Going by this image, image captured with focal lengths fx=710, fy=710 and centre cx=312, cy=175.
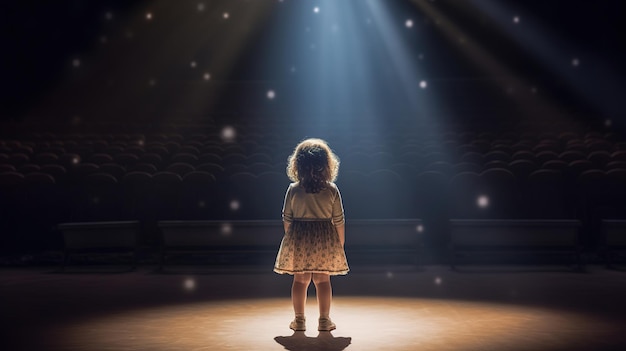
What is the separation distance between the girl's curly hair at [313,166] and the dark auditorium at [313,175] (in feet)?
0.04

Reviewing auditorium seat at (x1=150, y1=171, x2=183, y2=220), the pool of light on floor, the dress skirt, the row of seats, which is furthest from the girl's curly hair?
auditorium seat at (x1=150, y1=171, x2=183, y2=220)

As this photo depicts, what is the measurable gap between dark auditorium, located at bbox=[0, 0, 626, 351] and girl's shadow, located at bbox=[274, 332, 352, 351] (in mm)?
27

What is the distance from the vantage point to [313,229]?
3908mm

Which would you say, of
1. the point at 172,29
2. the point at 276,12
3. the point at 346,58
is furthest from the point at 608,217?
the point at 172,29

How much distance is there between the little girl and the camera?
12.6 ft

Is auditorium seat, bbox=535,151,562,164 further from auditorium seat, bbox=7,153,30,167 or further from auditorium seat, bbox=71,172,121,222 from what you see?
auditorium seat, bbox=7,153,30,167

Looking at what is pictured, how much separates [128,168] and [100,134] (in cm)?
290

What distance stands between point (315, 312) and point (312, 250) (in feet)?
2.99

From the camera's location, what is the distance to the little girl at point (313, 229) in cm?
383

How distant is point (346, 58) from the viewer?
47.7 ft

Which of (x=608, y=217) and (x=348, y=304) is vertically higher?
(x=608, y=217)

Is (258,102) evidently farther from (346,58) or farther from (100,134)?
(100,134)

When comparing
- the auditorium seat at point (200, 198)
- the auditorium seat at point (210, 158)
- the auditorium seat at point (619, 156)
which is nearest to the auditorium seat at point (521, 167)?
the auditorium seat at point (619, 156)

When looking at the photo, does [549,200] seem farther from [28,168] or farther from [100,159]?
[28,168]
